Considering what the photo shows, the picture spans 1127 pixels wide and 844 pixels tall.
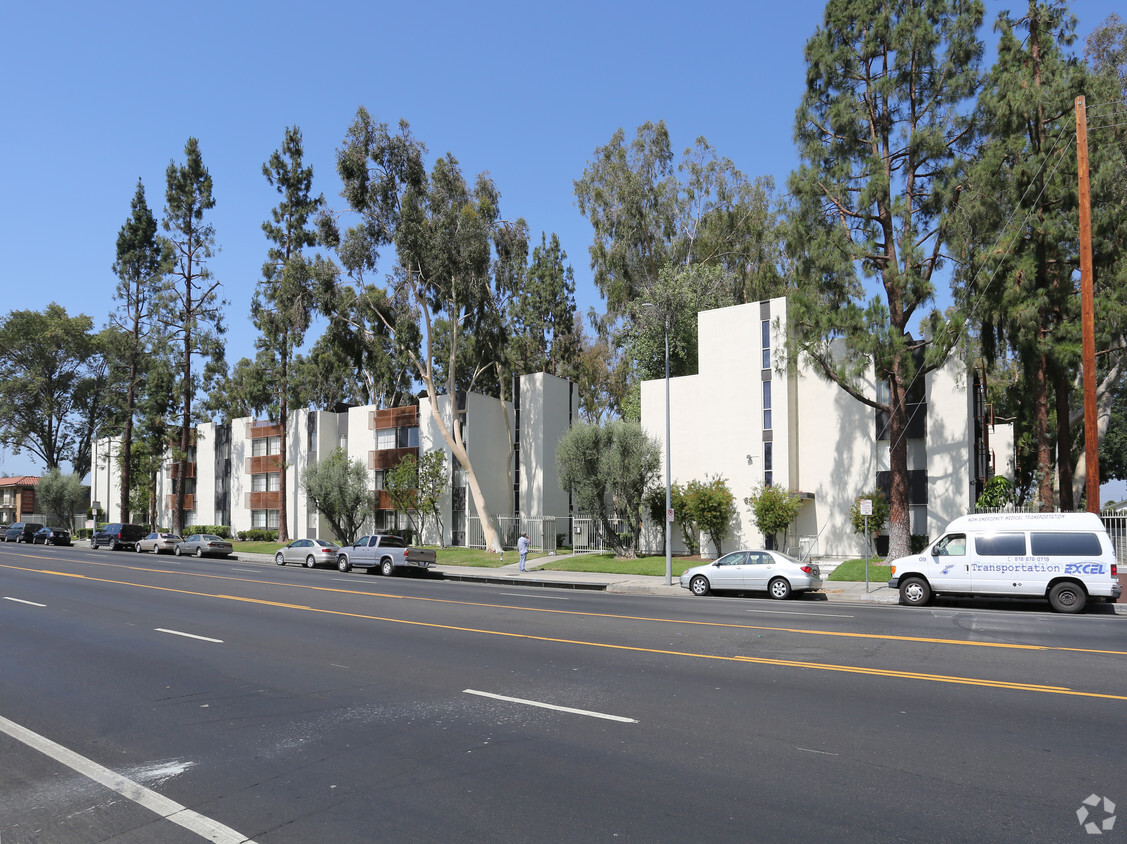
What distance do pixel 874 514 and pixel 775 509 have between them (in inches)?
141

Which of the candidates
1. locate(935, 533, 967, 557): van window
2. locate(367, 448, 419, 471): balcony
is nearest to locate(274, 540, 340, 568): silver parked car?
locate(367, 448, 419, 471): balcony

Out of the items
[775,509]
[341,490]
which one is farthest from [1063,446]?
[341,490]

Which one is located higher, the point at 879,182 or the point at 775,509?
the point at 879,182

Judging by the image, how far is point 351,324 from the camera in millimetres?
41000

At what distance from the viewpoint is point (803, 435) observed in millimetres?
33188

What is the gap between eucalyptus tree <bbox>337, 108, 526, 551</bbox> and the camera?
3806 centimetres

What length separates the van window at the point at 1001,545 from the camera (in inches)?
733

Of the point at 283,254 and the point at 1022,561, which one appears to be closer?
the point at 1022,561

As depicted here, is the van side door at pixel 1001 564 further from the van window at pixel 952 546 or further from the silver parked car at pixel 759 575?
the silver parked car at pixel 759 575

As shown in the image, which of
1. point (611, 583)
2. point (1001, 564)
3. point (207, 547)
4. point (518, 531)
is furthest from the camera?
point (207, 547)

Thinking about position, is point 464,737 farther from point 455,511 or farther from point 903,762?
point 455,511

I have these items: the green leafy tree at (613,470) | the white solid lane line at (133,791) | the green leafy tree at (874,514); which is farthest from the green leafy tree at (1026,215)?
the white solid lane line at (133,791)

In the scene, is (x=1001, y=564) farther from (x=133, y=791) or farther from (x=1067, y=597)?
(x=133, y=791)

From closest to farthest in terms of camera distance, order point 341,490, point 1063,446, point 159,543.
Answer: point 1063,446, point 341,490, point 159,543
